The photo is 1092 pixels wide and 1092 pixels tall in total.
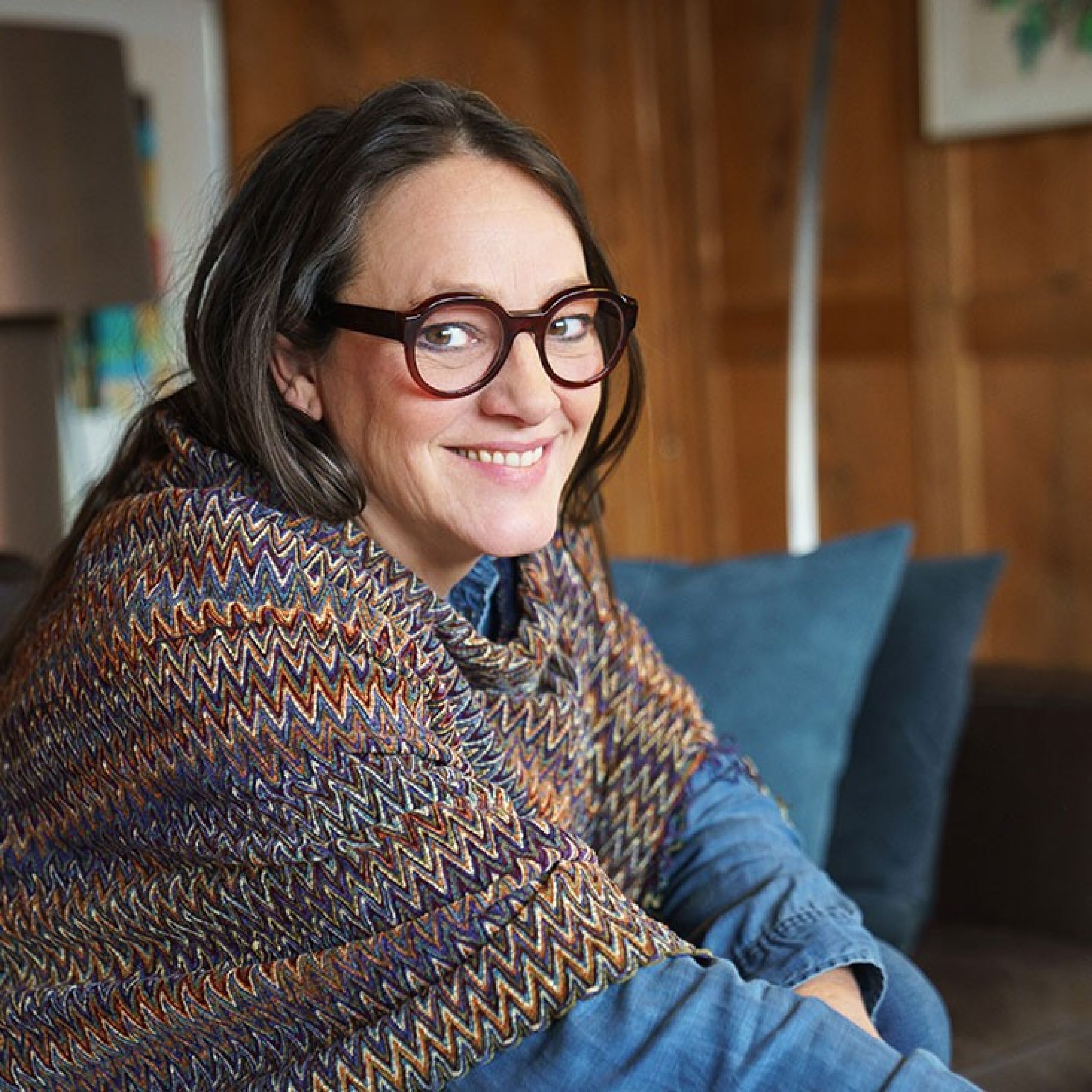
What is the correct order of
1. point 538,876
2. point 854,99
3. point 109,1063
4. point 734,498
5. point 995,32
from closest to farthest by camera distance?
point 538,876 → point 109,1063 → point 995,32 → point 854,99 → point 734,498

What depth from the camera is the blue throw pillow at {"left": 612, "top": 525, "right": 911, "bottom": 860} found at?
1769mm

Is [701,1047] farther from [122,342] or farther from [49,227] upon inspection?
[122,342]

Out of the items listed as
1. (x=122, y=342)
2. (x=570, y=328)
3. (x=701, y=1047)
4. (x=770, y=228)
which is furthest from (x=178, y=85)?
(x=701, y=1047)

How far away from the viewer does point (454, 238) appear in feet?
3.88

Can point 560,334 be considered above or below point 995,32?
below

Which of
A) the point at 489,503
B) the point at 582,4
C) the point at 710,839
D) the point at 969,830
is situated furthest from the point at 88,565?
the point at 582,4

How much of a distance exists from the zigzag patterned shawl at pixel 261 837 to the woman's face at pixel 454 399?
0.08m

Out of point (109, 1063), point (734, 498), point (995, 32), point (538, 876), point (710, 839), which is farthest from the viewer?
point (734, 498)

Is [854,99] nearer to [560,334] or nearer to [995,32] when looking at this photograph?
[995,32]

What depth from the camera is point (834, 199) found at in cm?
404

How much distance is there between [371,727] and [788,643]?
0.85 meters

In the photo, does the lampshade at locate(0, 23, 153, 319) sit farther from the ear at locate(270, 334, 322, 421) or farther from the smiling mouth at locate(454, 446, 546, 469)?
the smiling mouth at locate(454, 446, 546, 469)

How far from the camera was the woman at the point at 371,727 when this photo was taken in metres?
1.04

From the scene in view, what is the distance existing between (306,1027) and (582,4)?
11.6 ft
